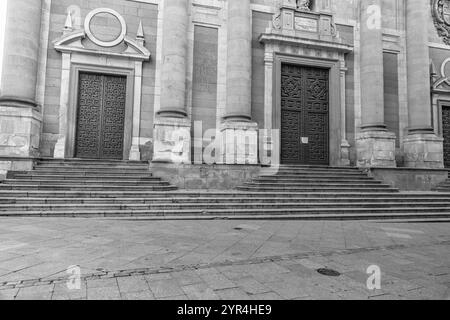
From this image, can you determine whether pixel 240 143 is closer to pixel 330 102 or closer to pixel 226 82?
pixel 226 82

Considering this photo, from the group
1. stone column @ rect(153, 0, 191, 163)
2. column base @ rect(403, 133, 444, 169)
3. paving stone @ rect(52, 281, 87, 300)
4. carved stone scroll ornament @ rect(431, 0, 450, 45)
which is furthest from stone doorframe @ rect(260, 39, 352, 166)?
paving stone @ rect(52, 281, 87, 300)

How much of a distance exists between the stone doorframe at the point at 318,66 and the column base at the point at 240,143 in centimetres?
171

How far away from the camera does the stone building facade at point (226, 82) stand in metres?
12.3

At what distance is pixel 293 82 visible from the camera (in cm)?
1516

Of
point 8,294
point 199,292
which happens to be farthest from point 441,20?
point 8,294

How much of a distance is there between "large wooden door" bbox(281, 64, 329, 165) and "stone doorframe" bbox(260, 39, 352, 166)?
11.2 inches

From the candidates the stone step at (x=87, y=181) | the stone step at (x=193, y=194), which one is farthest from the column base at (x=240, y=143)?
the stone step at (x=87, y=181)

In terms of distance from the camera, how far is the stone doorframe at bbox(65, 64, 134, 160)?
12656 millimetres

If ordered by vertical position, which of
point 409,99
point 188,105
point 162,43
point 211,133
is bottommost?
point 211,133

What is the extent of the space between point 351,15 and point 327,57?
10.2ft

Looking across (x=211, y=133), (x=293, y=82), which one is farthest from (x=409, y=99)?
(x=211, y=133)

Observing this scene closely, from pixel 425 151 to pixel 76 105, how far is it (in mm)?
16124

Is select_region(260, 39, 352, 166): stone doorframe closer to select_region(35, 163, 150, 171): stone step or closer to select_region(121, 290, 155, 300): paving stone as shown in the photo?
select_region(35, 163, 150, 171): stone step
